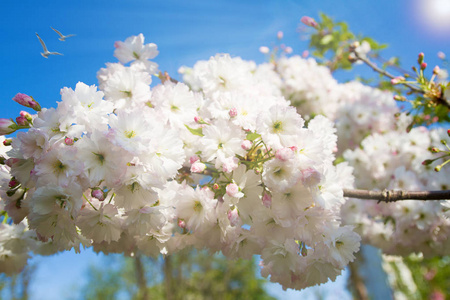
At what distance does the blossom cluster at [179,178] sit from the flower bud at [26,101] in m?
0.06

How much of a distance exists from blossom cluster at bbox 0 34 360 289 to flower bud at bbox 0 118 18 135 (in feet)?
0.23

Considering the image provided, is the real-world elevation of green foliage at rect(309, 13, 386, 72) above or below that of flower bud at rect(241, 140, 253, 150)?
above

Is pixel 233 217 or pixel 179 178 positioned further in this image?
pixel 179 178

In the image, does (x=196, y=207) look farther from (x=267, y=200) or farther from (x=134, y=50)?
(x=134, y=50)

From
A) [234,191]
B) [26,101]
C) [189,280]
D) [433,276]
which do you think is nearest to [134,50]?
[26,101]

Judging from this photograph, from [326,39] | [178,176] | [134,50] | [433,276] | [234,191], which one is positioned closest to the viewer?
[234,191]

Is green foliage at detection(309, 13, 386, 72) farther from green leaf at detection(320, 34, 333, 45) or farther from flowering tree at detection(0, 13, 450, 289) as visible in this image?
flowering tree at detection(0, 13, 450, 289)

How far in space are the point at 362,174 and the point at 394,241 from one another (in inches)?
24.7

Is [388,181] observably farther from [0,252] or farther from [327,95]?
[0,252]

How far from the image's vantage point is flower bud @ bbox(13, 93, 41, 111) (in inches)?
46.0

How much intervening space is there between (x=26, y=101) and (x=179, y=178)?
2.33ft

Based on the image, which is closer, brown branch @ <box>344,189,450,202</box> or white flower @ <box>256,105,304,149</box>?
white flower @ <box>256,105,304,149</box>

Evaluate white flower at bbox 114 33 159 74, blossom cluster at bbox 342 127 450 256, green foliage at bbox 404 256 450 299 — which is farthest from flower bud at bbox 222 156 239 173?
green foliage at bbox 404 256 450 299

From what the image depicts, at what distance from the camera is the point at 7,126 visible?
46.3 inches
